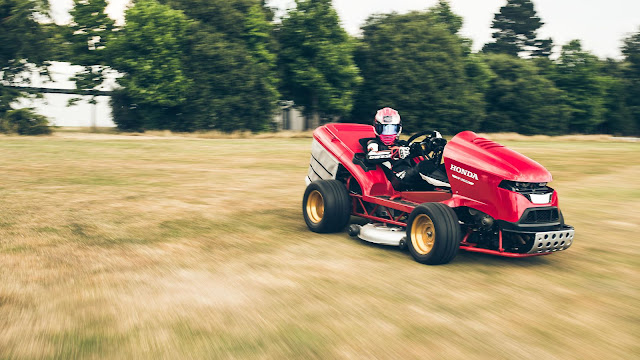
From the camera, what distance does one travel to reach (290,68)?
48.3 metres

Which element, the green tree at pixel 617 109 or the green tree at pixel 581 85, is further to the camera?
the green tree at pixel 617 109

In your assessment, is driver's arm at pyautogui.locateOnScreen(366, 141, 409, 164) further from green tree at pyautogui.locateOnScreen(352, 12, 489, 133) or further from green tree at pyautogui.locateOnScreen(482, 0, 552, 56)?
green tree at pyautogui.locateOnScreen(482, 0, 552, 56)

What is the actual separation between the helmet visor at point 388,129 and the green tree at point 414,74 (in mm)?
41489

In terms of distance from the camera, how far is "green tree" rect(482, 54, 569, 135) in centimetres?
5850

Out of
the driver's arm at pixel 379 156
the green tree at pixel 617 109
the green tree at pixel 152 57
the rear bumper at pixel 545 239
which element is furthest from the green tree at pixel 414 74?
the rear bumper at pixel 545 239

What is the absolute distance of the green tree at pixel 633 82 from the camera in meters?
69.8

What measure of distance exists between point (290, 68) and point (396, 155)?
40847 millimetres

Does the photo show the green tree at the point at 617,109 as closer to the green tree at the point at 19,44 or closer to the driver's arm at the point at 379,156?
the green tree at the point at 19,44

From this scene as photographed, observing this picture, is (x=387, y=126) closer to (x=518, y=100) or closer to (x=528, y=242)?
(x=528, y=242)

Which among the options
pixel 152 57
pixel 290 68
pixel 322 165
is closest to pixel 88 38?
pixel 152 57

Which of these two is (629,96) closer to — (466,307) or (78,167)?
(78,167)

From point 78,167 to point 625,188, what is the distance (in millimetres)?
13955

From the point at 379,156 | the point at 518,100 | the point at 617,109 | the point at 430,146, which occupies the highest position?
the point at 518,100

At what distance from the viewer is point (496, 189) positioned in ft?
21.5
